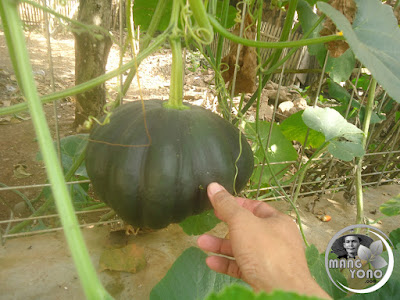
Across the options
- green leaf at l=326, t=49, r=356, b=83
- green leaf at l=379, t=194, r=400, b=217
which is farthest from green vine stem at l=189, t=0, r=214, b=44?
green leaf at l=379, t=194, r=400, b=217

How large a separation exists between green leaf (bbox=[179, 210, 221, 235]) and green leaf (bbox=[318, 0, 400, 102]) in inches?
23.6

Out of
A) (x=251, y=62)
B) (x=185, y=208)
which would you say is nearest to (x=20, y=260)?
(x=185, y=208)

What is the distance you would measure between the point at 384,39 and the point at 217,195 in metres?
0.43

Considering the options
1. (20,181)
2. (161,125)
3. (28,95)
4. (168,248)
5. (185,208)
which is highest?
(28,95)

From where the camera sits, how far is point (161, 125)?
2.32 ft

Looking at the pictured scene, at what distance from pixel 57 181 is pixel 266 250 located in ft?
1.14

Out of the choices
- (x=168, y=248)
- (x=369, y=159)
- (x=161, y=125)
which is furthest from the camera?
(x=369, y=159)

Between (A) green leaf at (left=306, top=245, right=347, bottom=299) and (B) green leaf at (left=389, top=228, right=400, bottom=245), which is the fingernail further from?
(B) green leaf at (left=389, top=228, right=400, bottom=245)

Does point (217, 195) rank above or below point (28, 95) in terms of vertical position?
below

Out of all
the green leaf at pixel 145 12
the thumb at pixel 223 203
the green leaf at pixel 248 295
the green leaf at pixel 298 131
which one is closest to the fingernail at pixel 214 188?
the thumb at pixel 223 203

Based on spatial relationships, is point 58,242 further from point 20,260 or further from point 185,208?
point 185,208

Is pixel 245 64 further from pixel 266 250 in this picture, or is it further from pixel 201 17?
pixel 266 250

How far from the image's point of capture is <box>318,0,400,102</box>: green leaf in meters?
0.57

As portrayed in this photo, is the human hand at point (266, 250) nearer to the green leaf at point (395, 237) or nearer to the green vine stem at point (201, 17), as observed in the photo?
the green vine stem at point (201, 17)
